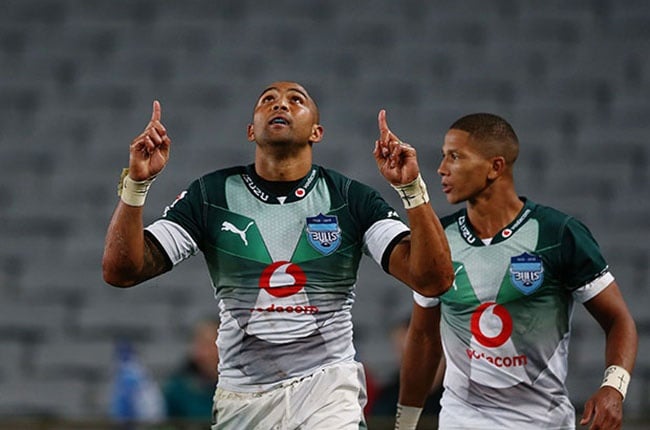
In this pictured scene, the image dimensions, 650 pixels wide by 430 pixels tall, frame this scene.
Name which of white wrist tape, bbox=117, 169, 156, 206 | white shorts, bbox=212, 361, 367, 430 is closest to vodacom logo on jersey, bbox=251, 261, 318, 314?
white shorts, bbox=212, 361, 367, 430

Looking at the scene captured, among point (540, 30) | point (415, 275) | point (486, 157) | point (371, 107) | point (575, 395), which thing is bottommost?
point (575, 395)

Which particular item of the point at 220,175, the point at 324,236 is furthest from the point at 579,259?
the point at 220,175

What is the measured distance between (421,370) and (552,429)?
55 cm

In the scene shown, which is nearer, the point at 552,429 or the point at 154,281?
the point at 552,429

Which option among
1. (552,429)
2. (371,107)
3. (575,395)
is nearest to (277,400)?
(552,429)

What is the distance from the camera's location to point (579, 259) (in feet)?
14.9

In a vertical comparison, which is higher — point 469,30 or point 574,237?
point 469,30

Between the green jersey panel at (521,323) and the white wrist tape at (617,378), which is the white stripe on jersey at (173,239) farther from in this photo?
the white wrist tape at (617,378)

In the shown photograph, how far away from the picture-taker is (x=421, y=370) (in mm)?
4836

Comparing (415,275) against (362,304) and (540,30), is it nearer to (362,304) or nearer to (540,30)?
(362,304)

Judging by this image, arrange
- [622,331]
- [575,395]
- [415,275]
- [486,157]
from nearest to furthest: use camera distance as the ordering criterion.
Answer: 1. [415,275]
2. [622,331]
3. [486,157]
4. [575,395]

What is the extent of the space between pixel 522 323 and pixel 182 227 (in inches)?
51.3

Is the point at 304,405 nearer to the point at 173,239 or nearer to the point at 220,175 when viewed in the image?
the point at 173,239

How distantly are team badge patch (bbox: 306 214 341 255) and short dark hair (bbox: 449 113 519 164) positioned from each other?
87cm
